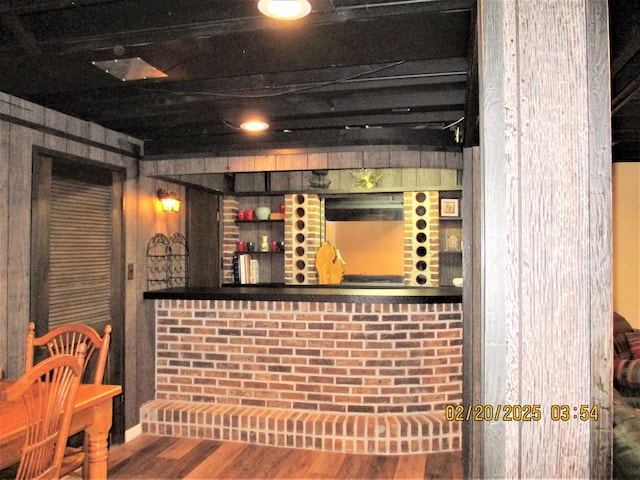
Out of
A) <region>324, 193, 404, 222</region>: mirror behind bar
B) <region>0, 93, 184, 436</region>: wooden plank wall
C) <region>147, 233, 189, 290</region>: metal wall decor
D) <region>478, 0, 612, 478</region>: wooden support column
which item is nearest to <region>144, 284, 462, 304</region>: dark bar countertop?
<region>147, 233, 189, 290</region>: metal wall decor

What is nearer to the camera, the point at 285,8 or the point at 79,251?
the point at 285,8

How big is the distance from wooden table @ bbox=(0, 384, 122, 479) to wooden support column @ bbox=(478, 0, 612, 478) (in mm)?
1675

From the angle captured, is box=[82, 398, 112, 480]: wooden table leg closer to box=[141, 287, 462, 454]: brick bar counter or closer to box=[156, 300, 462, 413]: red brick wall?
box=[141, 287, 462, 454]: brick bar counter

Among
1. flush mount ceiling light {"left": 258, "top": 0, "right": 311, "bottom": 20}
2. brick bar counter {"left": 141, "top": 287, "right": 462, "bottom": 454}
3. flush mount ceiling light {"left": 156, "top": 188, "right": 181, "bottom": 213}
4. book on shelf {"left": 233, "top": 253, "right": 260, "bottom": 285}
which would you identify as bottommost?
brick bar counter {"left": 141, "top": 287, "right": 462, "bottom": 454}

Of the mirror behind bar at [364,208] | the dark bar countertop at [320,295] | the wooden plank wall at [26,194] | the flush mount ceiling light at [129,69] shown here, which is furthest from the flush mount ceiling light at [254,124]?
the mirror behind bar at [364,208]

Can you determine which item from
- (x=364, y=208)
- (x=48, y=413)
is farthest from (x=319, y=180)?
(x=48, y=413)

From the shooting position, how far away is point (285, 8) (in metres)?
1.65

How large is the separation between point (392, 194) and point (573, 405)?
5.11 meters

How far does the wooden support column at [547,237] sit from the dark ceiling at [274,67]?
44 centimetres

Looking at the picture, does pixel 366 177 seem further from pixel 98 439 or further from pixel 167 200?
pixel 98 439

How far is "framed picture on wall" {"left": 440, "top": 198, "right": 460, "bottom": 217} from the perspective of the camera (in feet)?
19.5

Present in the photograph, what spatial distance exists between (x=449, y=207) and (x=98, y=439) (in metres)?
4.65

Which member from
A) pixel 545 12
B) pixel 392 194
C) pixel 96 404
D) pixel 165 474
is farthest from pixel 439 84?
pixel 392 194

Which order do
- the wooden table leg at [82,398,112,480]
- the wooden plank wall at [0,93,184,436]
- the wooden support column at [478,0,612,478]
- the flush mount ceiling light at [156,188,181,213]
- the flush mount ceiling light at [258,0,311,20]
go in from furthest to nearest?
1. the flush mount ceiling light at [156,188,181,213]
2. the wooden plank wall at [0,93,184,436]
3. the wooden table leg at [82,398,112,480]
4. the flush mount ceiling light at [258,0,311,20]
5. the wooden support column at [478,0,612,478]
